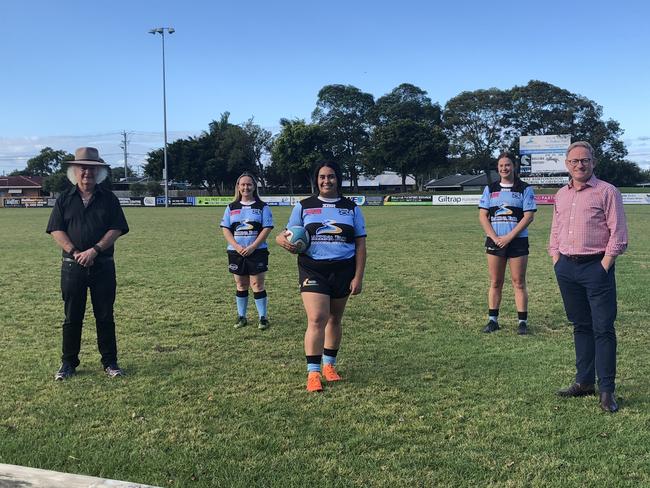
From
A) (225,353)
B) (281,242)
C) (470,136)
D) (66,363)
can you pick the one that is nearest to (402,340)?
(225,353)

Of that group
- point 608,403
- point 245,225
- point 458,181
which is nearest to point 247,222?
point 245,225

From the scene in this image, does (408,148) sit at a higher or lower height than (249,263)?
higher

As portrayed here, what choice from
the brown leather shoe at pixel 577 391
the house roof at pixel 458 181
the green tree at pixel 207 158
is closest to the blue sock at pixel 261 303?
the brown leather shoe at pixel 577 391

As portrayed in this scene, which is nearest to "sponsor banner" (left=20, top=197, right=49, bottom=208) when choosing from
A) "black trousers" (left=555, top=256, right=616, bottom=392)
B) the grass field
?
the grass field

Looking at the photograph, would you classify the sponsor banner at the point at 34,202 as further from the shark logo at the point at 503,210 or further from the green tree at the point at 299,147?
the shark logo at the point at 503,210

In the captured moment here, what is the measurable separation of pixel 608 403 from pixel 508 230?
9.25ft

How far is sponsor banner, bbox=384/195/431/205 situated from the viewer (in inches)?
1978

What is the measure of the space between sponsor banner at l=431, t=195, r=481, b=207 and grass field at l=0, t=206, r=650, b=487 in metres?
39.5

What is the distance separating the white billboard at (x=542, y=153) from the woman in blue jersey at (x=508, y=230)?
44750 mm

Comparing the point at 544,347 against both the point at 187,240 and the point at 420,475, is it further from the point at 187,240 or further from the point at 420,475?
the point at 187,240

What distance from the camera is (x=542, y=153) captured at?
48219 millimetres

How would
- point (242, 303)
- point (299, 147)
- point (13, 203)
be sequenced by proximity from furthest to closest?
point (299, 147)
point (13, 203)
point (242, 303)

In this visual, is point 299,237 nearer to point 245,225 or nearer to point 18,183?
point 245,225

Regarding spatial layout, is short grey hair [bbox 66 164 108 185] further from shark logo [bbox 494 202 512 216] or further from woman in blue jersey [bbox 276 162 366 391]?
shark logo [bbox 494 202 512 216]
